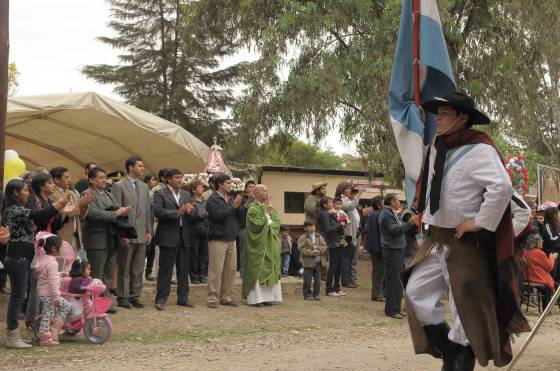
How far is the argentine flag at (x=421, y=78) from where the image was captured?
19.8 feet

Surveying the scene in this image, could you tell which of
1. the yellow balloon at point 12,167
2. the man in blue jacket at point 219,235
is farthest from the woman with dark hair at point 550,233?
the yellow balloon at point 12,167

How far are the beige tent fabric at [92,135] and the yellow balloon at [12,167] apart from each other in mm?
2619

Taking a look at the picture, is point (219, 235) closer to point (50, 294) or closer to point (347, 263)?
point (50, 294)

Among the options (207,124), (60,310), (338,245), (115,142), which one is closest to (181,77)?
(207,124)

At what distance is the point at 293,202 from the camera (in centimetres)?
2612

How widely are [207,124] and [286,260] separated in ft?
42.8

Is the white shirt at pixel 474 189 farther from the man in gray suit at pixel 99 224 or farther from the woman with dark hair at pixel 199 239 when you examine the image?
the woman with dark hair at pixel 199 239

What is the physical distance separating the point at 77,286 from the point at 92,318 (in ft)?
1.31

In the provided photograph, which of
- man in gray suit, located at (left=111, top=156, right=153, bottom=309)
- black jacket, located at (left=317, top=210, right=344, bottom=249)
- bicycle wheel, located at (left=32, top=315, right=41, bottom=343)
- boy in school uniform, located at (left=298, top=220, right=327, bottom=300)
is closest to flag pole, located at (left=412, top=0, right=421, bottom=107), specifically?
bicycle wheel, located at (left=32, top=315, right=41, bottom=343)

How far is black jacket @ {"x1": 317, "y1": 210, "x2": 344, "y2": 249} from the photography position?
42.3 ft

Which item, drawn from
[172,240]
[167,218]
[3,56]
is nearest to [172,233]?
[172,240]

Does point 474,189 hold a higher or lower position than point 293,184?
lower

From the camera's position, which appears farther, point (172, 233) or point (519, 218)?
point (172, 233)

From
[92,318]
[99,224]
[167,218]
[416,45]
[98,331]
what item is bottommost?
[98,331]
